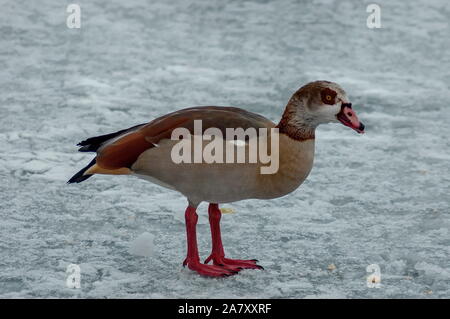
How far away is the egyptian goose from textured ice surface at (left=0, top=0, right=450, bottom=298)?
1.92 ft

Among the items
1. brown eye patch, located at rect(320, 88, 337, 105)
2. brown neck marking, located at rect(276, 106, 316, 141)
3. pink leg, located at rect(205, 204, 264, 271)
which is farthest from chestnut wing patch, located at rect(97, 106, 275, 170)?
pink leg, located at rect(205, 204, 264, 271)

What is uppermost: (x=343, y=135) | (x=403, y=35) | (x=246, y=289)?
(x=403, y=35)

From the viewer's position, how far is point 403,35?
10484 millimetres

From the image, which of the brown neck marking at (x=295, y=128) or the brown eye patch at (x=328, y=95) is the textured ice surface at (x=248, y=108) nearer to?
the brown neck marking at (x=295, y=128)

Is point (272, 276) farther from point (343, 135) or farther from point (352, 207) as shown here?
point (343, 135)

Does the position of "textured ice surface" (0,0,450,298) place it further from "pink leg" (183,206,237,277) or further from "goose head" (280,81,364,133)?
"goose head" (280,81,364,133)

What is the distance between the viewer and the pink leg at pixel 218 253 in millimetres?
5207

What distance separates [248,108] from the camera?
8.28 m

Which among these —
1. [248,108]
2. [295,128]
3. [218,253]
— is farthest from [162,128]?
[248,108]

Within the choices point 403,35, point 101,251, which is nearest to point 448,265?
point 101,251

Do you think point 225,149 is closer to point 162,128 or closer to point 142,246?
point 162,128

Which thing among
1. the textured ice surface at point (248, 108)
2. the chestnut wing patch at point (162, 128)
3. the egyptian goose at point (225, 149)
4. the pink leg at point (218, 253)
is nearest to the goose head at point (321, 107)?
the egyptian goose at point (225, 149)

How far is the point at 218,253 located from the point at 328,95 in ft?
3.91

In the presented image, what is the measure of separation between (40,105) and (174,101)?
4.07ft
